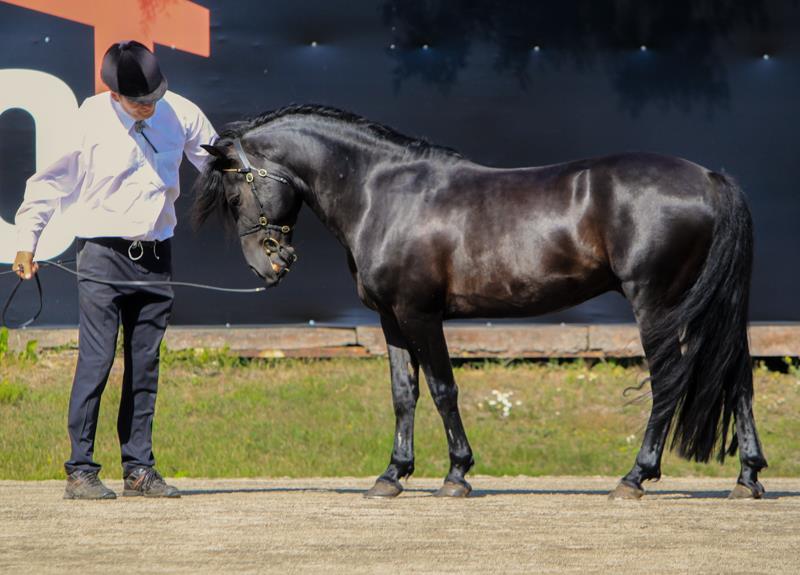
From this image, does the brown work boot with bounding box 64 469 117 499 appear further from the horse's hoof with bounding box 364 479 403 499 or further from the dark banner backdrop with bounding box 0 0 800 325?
the dark banner backdrop with bounding box 0 0 800 325

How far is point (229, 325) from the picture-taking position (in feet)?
34.6

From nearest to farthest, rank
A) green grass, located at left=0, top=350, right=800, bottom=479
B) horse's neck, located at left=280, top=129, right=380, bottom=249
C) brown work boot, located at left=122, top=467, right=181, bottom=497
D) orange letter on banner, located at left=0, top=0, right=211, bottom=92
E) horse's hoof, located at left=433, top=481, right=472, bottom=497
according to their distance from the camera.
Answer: brown work boot, located at left=122, top=467, right=181, bottom=497 < horse's hoof, located at left=433, top=481, right=472, bottom=497 < horse's neck, located at left=280, top=129, right=380, bottom=249 < green grass, located at left=0, top=350, right=800, bottom=479 < orange letter on banner, located at left=0, top=0, right=211, bottom=92

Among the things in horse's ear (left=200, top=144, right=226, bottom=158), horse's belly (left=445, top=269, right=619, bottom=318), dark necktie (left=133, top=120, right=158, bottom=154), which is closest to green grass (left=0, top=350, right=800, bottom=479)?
horse's belly (left=445, top=269, right=619, bottom=318)

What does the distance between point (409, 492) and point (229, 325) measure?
11.6ft

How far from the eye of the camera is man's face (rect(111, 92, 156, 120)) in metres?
6.61

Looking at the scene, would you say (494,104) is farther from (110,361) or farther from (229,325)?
(110,361)

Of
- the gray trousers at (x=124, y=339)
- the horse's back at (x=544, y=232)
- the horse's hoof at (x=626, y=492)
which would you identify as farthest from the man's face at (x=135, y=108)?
the horse's hoof at (x=626, y=492)

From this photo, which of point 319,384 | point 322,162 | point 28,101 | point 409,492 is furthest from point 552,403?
point 28,101

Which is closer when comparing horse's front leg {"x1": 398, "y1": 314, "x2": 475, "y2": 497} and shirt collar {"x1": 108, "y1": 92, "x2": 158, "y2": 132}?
shirt collar {"x1": 108, "y1": 92, "x2": 158, "y2": 132}

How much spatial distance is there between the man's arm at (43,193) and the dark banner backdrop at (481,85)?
12.1ft

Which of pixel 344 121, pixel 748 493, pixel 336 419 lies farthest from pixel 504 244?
pixel 336 419

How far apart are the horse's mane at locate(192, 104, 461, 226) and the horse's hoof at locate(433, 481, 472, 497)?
167 cm

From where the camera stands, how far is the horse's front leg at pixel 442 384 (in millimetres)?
6926

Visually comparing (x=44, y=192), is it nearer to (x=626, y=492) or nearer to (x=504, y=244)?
(x=504, y=244)
